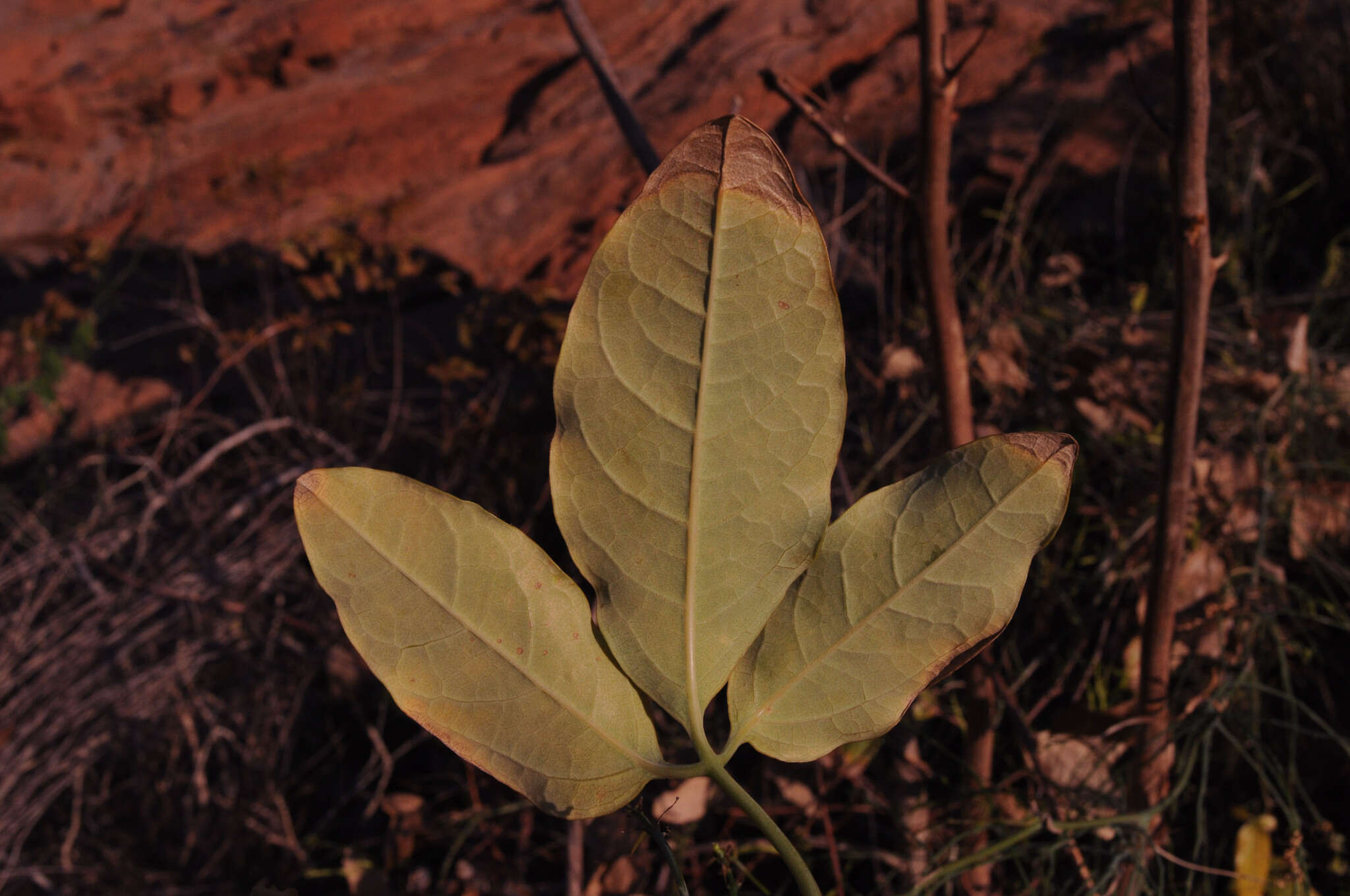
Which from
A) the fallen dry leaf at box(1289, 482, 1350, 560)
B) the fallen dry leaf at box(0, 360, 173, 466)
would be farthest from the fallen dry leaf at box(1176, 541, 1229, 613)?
the fallen dry leaf at box(0, 360, 173, 466)

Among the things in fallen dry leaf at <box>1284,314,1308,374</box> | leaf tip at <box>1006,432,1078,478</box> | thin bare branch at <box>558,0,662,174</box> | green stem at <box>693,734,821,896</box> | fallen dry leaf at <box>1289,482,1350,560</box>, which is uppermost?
thin bare branch at <box>558,0,662,174</box>

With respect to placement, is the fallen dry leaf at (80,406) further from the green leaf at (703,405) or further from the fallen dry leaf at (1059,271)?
the green leaf at (703,405)

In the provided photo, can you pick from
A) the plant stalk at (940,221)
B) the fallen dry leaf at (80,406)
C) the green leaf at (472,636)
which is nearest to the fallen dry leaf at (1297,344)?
the plant stalk at (940,221)

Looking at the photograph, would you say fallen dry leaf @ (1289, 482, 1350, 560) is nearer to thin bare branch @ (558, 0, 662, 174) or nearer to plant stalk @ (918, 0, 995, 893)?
plant stalk @ (918, 0, 995, 893)

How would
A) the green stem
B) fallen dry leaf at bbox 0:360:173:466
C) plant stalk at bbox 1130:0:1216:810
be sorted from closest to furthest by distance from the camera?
the green stem → plant stalk at bbox 1130:0:1216:810 → fallen dry leaf at bbox 0:360:173:466

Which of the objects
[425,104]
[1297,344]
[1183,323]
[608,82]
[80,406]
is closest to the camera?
[1183,323]

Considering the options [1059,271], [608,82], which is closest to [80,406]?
[608,82]

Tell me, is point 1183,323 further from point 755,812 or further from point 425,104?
point 425,104
